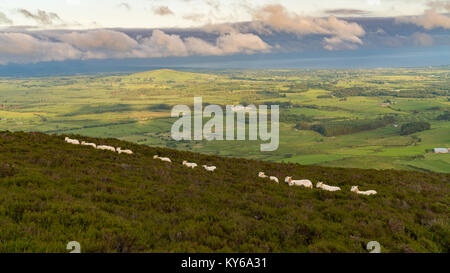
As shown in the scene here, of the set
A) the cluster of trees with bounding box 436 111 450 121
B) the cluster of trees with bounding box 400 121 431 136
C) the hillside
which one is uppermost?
the hillside

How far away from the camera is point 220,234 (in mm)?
10352

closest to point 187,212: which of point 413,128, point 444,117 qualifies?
point 413,128

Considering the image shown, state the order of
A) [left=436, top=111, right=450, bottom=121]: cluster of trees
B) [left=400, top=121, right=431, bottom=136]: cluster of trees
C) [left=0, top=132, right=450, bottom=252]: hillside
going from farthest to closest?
[left=436, top=111, right=450, bottom=121]: cluster of trees, [left=400, top=121, right=431, bottom=136]: cluster of trees, [left=0, top=132, right=450, bottom=252]: hillside

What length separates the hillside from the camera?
934 cm

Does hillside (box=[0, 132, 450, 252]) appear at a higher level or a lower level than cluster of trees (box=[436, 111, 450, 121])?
higher

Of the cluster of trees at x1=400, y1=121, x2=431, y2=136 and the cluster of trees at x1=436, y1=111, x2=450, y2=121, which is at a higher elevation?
the cluster of trees at x1=436, y1=111, x2=450, y2=121

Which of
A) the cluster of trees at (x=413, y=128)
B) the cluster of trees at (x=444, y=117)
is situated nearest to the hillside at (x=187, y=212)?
the cluster of trees at (x=413, y=128)

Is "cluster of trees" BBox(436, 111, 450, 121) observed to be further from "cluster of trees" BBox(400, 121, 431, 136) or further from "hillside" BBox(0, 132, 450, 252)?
"hillside" BBox(0, 132, 450, 252)

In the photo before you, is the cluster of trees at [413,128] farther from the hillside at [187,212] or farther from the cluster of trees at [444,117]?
the hillside at [187,212]

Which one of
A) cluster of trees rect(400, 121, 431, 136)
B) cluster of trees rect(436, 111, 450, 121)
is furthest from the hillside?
cluster of trees rect(436, 111, 450, 121)

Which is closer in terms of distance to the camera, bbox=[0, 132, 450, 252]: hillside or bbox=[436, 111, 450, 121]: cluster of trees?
bbox=[0, 132, 450, 252]: hillside

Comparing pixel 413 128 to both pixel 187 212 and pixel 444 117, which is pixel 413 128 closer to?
pixel 444 117

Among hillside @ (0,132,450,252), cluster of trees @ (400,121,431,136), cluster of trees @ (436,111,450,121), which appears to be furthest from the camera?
cluster of trees @ (436,111,450,121)
